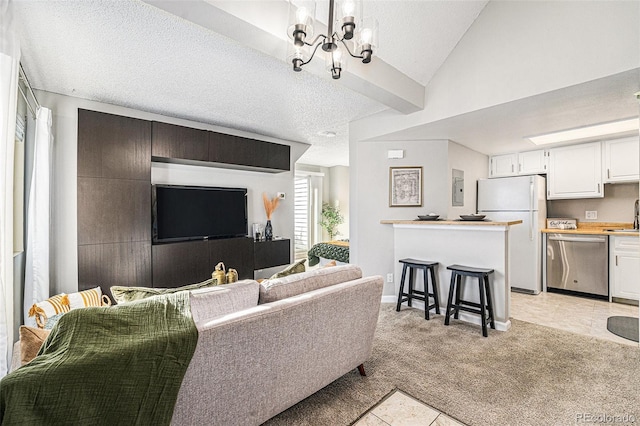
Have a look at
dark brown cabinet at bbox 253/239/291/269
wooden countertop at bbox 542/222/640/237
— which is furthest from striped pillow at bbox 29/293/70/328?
wooden countertop at bbox 542/222/640/237

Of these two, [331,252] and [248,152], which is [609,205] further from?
[248,152]

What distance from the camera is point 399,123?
11.5ft

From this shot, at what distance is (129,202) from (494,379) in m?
3.74

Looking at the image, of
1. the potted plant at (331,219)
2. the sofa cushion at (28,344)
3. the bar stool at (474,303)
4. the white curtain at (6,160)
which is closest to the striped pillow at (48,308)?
the white curtain at (6,160)

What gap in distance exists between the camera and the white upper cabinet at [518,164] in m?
4.45

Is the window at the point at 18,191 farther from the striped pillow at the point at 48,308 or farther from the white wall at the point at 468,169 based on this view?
the white wall at the point at 468,169

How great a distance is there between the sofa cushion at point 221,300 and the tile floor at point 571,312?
3151 mm

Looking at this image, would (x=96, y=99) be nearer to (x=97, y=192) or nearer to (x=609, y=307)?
(x=97, y=192)

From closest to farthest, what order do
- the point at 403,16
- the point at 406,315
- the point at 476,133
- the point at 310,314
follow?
1. the point at 310,314
2. the point at 403,16
3. the point at 406,315
4. the point at 476,133

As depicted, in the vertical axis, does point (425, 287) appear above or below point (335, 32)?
below

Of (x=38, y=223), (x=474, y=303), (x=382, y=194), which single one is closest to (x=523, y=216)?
(x=474, y=303)

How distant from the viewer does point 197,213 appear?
386cm

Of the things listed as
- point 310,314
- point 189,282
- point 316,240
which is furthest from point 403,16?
point 316,240

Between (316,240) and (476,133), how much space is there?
14.8 ft
